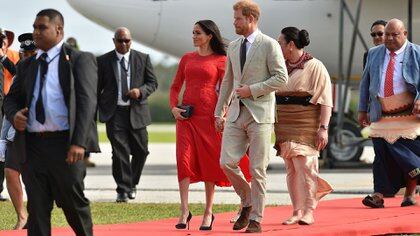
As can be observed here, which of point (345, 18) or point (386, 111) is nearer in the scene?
point (386, 111)

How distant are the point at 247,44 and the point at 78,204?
Result: 7.54 ft

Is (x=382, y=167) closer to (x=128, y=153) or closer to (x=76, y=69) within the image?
(x=128, y=153)

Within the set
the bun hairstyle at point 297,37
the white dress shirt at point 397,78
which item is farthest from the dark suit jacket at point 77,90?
the white dress shirt at point 397,78

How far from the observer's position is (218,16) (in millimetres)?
19078

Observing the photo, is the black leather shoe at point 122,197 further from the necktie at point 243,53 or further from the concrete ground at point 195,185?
the necktie at point 243,53

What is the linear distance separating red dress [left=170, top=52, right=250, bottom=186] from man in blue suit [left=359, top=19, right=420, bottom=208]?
2178mm

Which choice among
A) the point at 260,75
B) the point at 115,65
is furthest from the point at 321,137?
the point at 115,65

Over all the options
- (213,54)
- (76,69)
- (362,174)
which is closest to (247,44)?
(213,54)

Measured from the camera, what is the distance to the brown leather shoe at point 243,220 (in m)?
9.91

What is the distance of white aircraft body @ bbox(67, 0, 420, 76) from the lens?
62.2ft

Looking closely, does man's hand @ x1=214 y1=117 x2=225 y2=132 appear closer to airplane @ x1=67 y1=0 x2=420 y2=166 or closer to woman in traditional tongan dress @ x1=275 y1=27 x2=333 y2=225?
woman in traditional tongan dress @ x1=275 y1=27 x2=333 y2=225

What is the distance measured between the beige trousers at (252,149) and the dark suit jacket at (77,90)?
1.93m

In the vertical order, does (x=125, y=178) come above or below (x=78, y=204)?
below

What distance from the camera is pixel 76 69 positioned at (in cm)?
795
